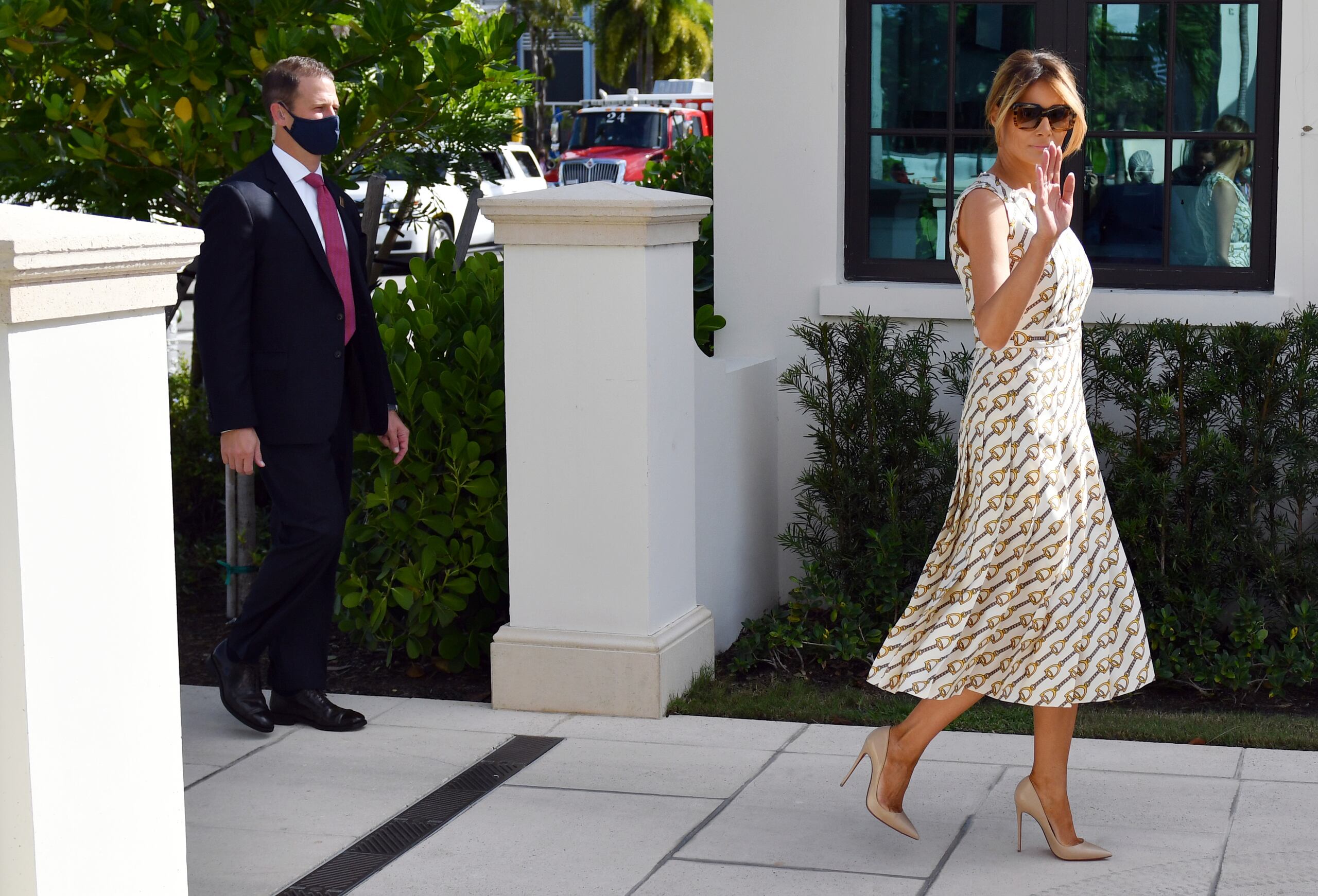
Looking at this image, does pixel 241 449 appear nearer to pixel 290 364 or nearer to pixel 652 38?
pixel 290 364

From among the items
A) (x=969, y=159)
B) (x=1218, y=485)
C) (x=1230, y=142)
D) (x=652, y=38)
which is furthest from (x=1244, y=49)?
(x=652, y=38)

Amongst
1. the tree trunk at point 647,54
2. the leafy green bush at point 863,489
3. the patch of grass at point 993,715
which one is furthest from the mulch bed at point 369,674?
the tree trunk at point 647,54

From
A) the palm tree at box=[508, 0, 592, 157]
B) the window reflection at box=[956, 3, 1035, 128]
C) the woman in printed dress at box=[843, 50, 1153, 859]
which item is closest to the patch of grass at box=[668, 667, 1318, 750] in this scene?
the woman in printed dress at box=[843, 50, 1153, 859]

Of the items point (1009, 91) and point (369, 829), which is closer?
point (1009, 91)

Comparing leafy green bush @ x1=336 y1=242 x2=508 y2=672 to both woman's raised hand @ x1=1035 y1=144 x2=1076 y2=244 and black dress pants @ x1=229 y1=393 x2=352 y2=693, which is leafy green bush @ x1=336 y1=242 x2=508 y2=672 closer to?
black dress pants @ x1=229 y1=393 x2=352 y2=693

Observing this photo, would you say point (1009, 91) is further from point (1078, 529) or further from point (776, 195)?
point (776, 195)

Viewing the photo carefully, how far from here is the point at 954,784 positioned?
4754 millimetres

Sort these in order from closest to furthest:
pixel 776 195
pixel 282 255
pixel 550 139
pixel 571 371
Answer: pixel 282 255 < pixel 571 371 < pixel 776 195 < pixel 550 139

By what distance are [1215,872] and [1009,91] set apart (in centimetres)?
198

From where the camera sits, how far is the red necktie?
522 centimetres

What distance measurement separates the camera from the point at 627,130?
1164 inches

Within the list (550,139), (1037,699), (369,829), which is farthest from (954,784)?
(550,139)

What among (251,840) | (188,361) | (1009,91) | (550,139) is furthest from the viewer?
(550,139)

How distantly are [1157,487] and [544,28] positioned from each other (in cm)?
5384
